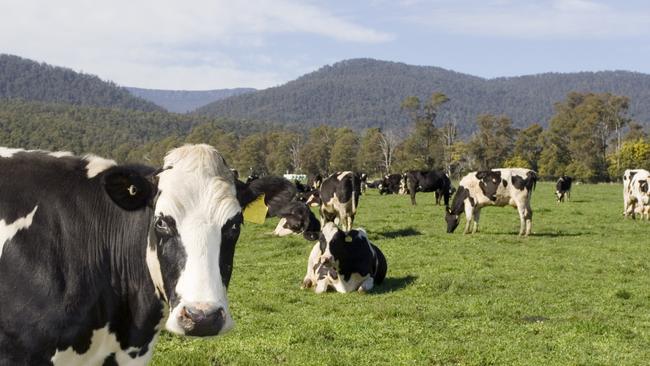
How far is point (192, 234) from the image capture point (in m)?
4.42

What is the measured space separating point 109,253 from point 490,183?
823 inches

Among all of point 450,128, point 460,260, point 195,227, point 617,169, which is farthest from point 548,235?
point 450,128

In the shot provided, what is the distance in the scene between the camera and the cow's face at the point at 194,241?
4.22 m

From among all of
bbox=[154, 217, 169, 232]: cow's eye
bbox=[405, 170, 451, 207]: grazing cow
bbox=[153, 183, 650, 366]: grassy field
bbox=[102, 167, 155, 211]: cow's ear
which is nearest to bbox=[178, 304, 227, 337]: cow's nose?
bbox=[154, 217, 169, 232]: cow's eye

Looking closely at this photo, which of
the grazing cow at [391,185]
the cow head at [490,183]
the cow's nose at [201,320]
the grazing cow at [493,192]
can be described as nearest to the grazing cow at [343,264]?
the cow's nose at [201,320]

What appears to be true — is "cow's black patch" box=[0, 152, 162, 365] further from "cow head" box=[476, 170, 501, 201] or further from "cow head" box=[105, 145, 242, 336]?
"cow head" box=[476, 170, 501, 201]

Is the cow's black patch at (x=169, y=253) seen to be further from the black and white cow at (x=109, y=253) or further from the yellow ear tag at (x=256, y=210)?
the yellow ear tag at (x=256, y=210)

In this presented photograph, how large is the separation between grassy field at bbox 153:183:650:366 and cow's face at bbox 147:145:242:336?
404cm

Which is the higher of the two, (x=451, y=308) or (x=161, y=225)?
(x=161, y=225)

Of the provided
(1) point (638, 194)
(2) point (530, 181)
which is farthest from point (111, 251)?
(1) point (638, 194)

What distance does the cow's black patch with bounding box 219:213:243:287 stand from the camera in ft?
15.0

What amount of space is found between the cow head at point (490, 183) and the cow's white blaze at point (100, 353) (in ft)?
67.6

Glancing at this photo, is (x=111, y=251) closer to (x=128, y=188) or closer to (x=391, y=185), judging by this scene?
(x=128, y=188)

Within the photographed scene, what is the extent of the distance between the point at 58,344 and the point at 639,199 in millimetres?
30115
